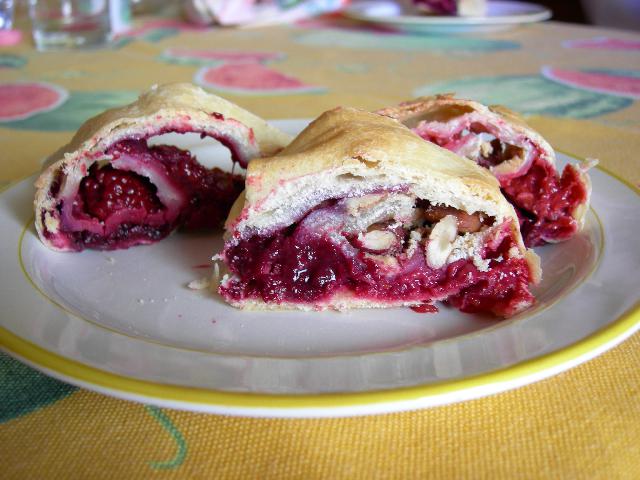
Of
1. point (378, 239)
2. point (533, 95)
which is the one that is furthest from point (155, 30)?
point (378, 239)

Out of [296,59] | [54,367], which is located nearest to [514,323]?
[54,367]

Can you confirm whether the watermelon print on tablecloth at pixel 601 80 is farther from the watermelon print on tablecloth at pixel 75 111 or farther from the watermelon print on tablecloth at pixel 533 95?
the watermelon print on tablecloth at pixel 75 111

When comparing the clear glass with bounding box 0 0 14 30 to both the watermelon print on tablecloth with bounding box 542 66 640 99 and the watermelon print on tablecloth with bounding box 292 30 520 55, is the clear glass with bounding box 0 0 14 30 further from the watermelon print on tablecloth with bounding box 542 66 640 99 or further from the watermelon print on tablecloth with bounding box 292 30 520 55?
the watermelon print on tablecloth with bounding box 542 66 640 99

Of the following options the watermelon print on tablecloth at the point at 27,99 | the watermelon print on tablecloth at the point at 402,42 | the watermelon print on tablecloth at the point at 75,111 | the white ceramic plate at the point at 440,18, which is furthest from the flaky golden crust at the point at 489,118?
the white ceramic plate at the point at 440,18

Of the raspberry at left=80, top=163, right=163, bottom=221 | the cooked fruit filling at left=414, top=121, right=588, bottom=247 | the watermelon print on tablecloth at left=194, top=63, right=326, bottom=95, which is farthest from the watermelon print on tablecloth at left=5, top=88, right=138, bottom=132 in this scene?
the cooked fruit filling at left=414, top=121, right=588, bottom=247

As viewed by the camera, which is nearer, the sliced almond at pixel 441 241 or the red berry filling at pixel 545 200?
the sliced almond at pixel 441 241

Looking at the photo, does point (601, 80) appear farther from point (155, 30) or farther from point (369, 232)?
point (155, 30)
